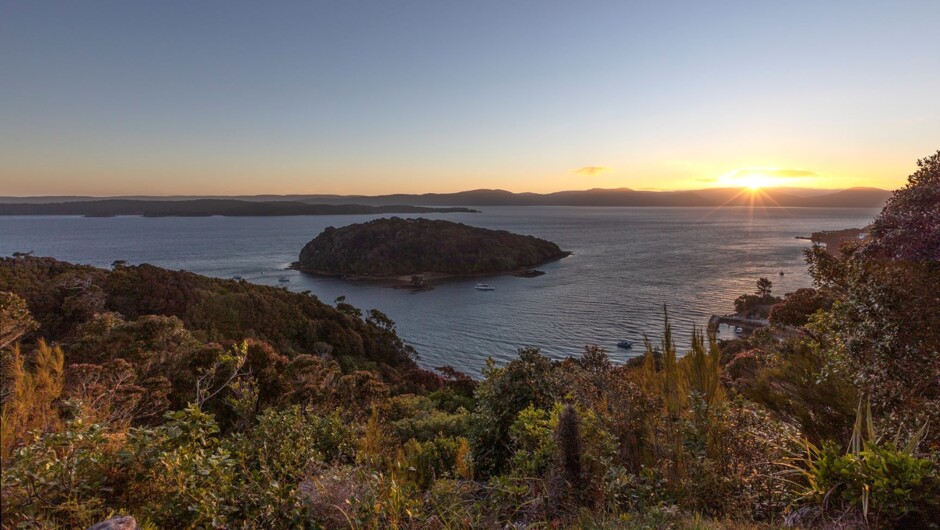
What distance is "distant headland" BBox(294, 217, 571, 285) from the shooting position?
84.2 meters

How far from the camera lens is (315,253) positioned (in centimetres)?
9225

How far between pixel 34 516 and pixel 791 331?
705 inches

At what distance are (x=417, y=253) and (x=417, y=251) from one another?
70 cm

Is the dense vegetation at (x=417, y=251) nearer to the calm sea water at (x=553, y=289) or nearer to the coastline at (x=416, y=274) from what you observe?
the coastline at (x=416, y=274)

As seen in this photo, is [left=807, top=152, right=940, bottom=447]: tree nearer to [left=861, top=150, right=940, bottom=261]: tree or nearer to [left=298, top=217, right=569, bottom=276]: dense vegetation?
[left=861, top=150, right=940, bottom=261]: tree

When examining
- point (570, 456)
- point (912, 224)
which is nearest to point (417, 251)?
point (570, 456)

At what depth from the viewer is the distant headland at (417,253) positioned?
8425cm

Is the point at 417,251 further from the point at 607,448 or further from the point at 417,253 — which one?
the point at 607,448

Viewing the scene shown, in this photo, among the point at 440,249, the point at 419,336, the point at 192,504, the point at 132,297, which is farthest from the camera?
the point at 440,249

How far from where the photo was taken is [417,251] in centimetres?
8988

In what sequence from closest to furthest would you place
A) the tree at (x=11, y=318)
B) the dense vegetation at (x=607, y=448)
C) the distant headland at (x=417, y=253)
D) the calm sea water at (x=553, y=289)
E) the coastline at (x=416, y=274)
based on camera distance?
1. the dense vegetation at (x=607, y=448)
2. the tree at (x=11, y=318)
3. the calm sea water at (x=553, y=289)
4. the coastline at (x=416, y=274)
5. the distant headland at (x=417, y=253)

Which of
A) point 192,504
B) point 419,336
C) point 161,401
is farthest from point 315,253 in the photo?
point 192,504

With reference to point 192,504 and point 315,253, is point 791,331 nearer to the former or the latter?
point 192,504

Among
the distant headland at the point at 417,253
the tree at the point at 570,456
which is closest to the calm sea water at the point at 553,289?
the distant headland at the point at 417,253
